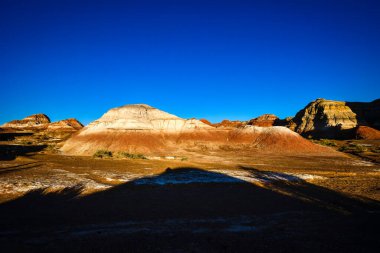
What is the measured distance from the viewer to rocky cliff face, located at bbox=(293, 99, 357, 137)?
279 ft

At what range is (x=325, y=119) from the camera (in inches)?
3558

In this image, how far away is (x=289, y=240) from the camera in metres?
6.22

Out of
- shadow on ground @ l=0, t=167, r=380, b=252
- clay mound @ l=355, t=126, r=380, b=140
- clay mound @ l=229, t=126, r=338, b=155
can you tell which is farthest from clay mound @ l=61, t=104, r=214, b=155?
clay mound @ l=355, t=126, r=380, b=140

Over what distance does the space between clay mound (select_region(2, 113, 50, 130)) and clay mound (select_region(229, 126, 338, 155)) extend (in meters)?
111

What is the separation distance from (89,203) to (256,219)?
6.46m

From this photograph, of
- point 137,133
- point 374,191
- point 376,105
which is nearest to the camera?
point 374,191

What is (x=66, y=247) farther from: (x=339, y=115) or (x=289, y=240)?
(x=339, y=115)

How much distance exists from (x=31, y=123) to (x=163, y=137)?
11873 cm

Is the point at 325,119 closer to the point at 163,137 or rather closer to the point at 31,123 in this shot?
the point at 163,137

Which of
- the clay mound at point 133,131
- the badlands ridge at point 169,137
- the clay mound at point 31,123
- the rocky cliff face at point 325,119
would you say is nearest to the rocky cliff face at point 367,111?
the rocky cliff face at point 325,119

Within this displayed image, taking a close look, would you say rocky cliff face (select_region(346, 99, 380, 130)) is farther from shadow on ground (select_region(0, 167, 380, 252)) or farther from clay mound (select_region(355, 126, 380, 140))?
shadow on ground (select_region(0, 167, 380, 252))

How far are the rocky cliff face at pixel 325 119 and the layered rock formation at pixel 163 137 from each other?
44387 millimetres

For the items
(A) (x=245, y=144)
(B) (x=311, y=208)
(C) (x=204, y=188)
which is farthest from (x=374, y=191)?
(A) (x=245, y=144)

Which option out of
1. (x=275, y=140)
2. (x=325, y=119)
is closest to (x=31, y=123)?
(x=275, y=140)
